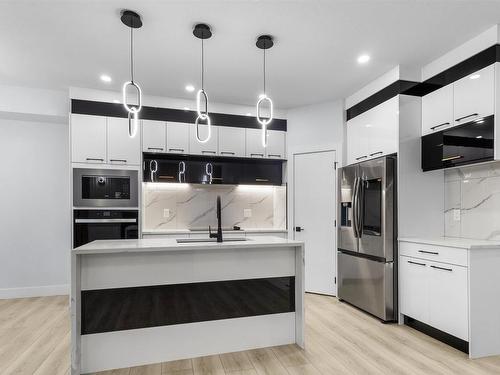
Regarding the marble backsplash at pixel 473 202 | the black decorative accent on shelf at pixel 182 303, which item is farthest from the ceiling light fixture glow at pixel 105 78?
the marble backsplash at pixel 473 202

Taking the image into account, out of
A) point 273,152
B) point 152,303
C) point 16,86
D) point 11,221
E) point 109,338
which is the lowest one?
point 109,338

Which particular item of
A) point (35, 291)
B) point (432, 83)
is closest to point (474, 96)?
point (432, 83)

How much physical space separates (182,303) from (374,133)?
293cm

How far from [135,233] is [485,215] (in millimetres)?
4081

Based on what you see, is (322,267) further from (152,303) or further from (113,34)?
(113,34)

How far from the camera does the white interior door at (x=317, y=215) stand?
440cm

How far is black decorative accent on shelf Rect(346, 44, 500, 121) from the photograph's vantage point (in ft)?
8.97

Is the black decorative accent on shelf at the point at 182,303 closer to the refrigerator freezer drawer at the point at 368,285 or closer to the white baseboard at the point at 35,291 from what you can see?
the refrigerator freezer drawer at the point at 368,285

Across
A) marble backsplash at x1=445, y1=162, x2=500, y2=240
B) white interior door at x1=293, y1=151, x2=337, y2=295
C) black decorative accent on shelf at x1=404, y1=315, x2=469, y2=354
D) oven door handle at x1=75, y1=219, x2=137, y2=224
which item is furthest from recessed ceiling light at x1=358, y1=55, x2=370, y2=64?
oven door handle at x1=75, y1=219, x2=137, y2=224

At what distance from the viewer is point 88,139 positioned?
407cm

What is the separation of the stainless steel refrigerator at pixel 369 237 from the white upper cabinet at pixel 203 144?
6.20 feet

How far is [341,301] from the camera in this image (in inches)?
164

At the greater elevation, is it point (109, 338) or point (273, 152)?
point (273, 152)

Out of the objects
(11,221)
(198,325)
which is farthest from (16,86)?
(198,325)
